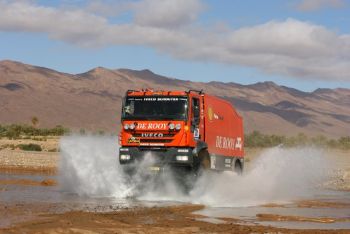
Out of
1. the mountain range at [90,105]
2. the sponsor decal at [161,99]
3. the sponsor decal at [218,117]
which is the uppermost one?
the mountain range at [90,105]

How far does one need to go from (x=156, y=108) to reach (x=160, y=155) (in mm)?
1563

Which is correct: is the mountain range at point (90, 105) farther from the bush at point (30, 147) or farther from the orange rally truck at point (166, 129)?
the orange rally truck at point (166, 129)

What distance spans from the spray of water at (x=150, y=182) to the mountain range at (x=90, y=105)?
327ft

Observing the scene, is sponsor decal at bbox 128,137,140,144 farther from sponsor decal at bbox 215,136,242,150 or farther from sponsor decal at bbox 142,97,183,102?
sponsor decal at bbox 215,136,242,150

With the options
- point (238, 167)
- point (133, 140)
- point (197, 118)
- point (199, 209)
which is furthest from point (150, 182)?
point (238, 167)

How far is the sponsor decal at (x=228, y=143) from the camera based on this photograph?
25.0 meters

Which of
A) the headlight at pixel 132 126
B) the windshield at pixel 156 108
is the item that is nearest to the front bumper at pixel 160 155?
the headlight at pixel 132 126

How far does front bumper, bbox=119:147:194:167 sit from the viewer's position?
21.9 m

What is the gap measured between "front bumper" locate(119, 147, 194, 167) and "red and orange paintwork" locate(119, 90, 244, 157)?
19 cm

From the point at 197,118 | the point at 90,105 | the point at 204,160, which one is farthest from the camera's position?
the point at 90,105

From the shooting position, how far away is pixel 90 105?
15062cm

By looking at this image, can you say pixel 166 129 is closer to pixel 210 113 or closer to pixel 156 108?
pixel 156 108

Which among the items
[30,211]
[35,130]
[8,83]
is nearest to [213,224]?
[30,211]

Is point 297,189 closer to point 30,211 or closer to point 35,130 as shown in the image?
point 30,211
